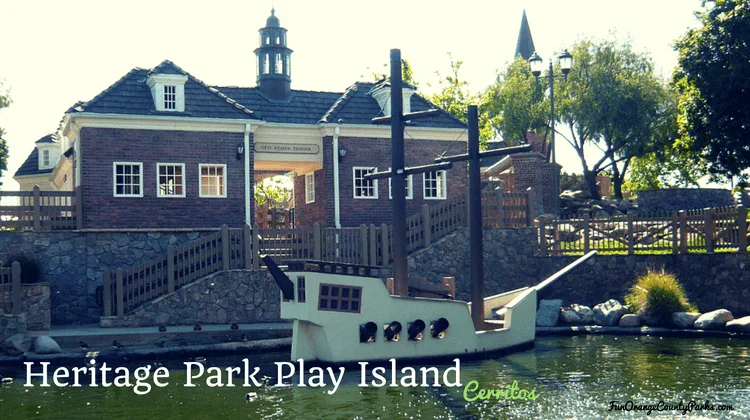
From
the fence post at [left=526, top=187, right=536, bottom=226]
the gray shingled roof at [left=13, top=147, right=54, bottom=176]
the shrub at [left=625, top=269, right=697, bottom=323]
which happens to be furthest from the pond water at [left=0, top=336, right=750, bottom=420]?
the gray shingled roof at [left=13, top=147, right=54, bottom=176]

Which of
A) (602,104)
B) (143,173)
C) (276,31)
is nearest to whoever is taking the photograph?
(143,173)

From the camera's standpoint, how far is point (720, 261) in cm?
2322

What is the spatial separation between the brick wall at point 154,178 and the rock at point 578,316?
1001 cm

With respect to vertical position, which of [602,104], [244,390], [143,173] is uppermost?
[602,104]

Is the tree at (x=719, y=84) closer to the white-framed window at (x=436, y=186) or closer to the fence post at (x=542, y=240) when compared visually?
the fence post at (x=542, y=240)

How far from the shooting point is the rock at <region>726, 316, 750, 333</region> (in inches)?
804

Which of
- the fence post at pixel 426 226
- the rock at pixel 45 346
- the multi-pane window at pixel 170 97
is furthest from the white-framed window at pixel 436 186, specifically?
the rock at pixel 45 346

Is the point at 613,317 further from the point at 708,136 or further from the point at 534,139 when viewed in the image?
the point at 534,139

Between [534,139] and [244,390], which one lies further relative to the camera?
[534,139]

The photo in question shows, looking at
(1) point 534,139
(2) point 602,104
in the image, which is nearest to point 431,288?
(2) point 602,104

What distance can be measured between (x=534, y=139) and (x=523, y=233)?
101 feet

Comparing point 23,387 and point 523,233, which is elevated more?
point 523,233

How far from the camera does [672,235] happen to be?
2481 cm

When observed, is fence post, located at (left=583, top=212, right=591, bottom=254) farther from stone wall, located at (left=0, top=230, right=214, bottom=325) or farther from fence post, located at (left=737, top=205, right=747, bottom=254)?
stone wall, located at (left=0, top=230, right=214, bottom=325)
